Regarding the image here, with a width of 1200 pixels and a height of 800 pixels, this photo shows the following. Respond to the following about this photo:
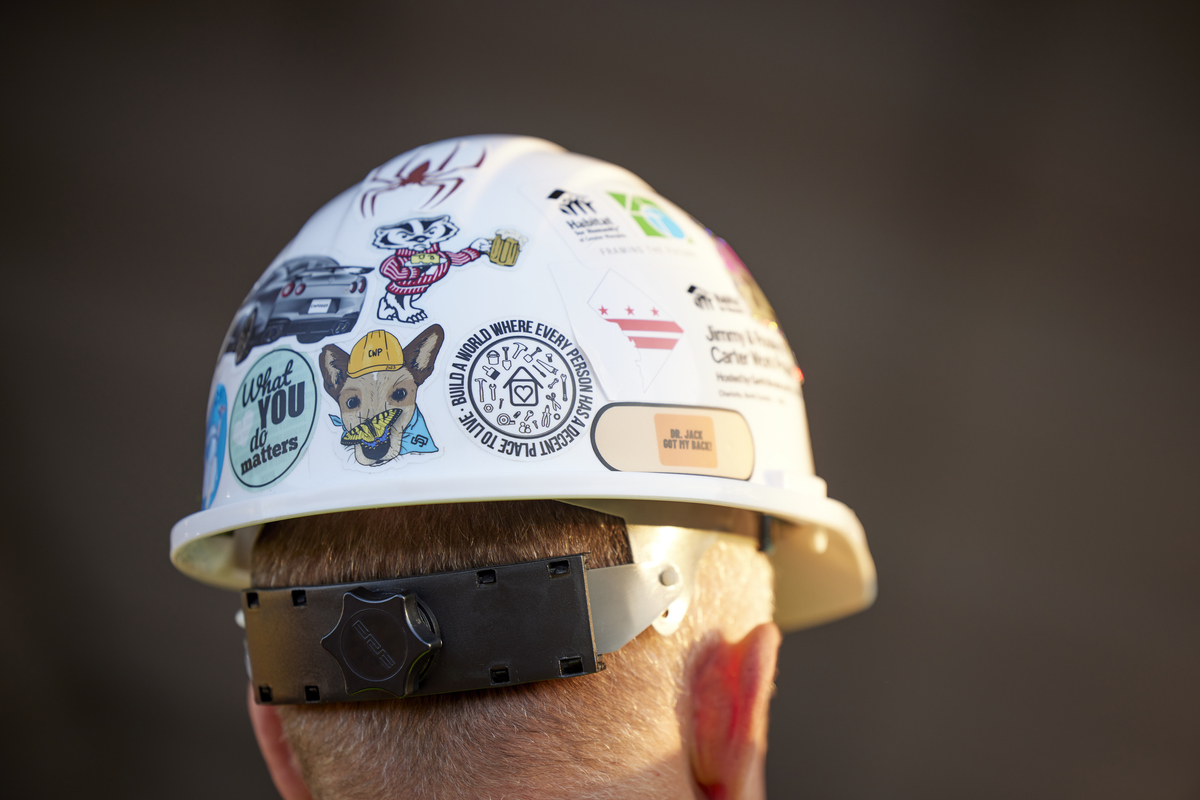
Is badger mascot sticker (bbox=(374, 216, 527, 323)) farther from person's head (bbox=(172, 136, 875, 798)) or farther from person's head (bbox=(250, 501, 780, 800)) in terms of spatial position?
person's head (bbox=(250, 501, 780, 800))

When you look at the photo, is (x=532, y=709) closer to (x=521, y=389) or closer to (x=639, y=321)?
(x=521, y=389)

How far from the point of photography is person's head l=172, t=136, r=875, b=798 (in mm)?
862

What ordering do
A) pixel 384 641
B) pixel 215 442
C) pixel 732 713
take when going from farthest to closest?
pixel 215 442
pixel 732 713
pixel 384 641

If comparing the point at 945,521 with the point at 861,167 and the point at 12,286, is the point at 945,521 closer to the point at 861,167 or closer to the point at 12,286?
the point at 861,167

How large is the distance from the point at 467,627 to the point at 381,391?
301mm

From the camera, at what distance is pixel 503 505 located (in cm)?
93

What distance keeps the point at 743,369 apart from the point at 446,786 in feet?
2.15

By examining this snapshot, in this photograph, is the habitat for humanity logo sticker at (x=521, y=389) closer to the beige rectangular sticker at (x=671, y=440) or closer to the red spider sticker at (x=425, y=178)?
the beige rectangular sticker at (x=671, y=440)

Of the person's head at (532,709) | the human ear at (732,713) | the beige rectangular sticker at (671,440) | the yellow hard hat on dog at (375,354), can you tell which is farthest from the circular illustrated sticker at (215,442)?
the human ear at (732,713)

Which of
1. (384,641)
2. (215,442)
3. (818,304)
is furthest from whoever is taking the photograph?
(818,304)

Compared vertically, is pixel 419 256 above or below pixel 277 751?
above

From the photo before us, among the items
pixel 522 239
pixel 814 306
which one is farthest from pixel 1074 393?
pixel 522 239

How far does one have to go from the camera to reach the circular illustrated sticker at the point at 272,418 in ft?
3.18

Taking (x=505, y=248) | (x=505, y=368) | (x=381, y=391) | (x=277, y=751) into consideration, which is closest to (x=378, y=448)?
(x=381, y=391)
